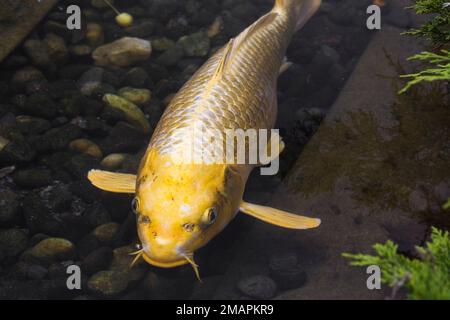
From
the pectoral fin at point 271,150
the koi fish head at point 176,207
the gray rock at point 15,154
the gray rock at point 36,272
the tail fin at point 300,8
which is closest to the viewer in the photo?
the koi fish head at point 176,207

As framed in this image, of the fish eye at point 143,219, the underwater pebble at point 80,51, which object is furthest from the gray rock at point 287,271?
the underwater pebble at point 80,51

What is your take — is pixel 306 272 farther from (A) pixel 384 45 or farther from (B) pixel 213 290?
(A) pixel 384 45

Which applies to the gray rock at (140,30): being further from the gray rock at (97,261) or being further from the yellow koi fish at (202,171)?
the gray rock at (97,261)

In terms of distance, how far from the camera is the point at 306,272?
3.70 meters

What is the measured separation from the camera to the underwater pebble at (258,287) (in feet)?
11.7

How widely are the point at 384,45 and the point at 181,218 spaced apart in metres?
3.78

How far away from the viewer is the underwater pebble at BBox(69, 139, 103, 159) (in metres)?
4.73

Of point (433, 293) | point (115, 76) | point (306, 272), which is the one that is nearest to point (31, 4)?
point (115, 76)

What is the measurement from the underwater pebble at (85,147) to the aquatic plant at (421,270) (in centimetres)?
302

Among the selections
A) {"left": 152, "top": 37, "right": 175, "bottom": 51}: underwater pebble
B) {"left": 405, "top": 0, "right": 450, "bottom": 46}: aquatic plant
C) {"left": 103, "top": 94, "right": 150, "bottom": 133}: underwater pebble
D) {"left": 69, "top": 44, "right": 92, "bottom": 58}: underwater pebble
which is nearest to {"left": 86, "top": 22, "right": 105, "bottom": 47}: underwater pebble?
{"left": 69, "top": 44, "right": 92, "bottom": 58}: underwater pebble

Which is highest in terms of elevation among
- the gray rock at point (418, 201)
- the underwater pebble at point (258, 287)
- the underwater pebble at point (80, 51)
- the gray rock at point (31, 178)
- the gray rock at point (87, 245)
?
the underwater pebble at point (80, 51)

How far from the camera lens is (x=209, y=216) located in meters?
3.42

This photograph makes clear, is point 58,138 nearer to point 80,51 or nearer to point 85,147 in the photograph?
point 85,147

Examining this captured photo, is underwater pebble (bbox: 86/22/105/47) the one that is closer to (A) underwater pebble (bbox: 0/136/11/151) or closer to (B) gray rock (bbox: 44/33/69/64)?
(B) gray rock (bbox: 44/33/69/64)
